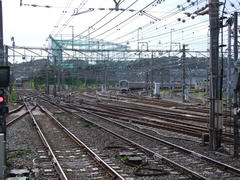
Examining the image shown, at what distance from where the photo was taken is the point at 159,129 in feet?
47.9

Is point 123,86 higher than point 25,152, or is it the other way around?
point 123,86

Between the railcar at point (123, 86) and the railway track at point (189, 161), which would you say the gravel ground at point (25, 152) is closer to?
the railway track at point (189, 161)

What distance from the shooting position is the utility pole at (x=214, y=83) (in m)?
9.79

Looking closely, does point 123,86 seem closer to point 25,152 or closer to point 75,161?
point 25,152

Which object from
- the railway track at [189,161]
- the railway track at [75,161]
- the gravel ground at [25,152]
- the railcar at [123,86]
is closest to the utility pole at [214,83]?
the railway track at [189,161]

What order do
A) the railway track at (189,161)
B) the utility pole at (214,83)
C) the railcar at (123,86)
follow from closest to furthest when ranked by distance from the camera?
1. the railway track at (189,161)
2. the utility pole at (214,83)
3. the railcar at (123,86)

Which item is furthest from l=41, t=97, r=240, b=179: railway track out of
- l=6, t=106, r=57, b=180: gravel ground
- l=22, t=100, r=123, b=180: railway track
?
l=6, t=106, r=57, b=180: gravel ground

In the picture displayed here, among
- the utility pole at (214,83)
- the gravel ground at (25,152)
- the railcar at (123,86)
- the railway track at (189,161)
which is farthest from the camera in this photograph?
the railcar at (123,86)

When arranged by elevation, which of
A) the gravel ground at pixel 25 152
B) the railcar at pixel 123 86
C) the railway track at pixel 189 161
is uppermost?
the railcar at pixel 123 86

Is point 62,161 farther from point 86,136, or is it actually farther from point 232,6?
point 232,6

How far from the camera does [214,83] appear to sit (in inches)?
393

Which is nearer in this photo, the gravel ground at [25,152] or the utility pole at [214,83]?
the gravel ground at [25,152]

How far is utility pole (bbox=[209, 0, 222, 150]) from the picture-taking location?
9789 mm

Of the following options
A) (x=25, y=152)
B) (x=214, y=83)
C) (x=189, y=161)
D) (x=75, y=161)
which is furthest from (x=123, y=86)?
(x=189, y=161)
